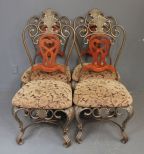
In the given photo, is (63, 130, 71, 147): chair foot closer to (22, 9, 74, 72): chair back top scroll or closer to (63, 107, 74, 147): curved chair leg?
(63, 107, 74, 147): curved chair leg

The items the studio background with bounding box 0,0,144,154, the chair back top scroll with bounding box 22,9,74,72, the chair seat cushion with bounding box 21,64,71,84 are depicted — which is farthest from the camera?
the studio background with bounding box 0,0,144,154

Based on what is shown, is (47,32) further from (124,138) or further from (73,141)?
(124,138)

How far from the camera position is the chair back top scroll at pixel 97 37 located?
2.72 metres

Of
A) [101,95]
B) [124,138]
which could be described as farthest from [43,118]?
[124,138]

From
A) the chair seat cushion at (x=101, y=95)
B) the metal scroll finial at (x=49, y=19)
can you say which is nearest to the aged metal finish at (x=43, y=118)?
the chair seat cushion at (x=101, y=95)

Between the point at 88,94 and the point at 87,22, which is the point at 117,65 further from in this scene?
the point at 88,94

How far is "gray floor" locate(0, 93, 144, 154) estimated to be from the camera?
2.46m

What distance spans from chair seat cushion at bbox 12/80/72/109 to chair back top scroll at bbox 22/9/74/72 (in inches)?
10.9

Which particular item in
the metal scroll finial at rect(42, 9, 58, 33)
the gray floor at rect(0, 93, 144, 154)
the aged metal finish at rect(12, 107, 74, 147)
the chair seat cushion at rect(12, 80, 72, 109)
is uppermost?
the metal scroll finial at rect(42, 9, 58, 33)

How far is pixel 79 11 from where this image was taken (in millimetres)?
2965

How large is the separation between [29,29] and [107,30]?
765mm

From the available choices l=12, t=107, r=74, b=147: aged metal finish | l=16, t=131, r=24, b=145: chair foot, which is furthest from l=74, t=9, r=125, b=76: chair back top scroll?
l=16, t=131, r=24, b=145: chair foot

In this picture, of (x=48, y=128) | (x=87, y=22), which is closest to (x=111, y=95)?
(x=48, y=128)

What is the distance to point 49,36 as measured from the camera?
8.69 feet
